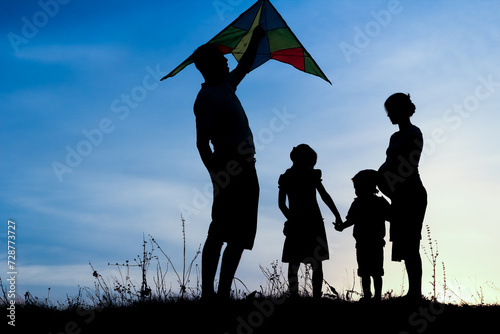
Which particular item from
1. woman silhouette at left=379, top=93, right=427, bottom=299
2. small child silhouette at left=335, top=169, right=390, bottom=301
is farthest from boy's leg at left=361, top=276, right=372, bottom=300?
woman silhouette at left=379, top=93, right=427, bottom=299

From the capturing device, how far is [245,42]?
266 inches

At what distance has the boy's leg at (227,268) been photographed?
485 centimetres

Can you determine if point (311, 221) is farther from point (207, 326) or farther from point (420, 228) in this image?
point (207, 326)

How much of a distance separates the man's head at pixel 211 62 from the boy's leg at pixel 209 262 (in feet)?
4.82

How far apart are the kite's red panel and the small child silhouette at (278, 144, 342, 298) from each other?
1.13m

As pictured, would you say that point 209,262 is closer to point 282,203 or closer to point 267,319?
point 267,319

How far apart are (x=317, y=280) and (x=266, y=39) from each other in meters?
2.94

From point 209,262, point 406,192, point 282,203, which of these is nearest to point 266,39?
point 282,203

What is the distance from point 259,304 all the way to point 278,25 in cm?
336

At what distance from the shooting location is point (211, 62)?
496cm

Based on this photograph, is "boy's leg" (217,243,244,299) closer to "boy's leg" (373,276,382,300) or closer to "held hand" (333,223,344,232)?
"held hand" (333,223,344,232)

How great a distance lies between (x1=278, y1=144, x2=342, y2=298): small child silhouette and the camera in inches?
252

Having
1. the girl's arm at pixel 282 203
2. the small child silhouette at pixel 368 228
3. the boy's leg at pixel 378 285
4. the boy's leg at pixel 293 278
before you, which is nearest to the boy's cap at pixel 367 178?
the small child silhouette at pixel 368 228

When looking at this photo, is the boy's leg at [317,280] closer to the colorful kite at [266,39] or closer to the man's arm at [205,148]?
the man's arm at [205,148]
